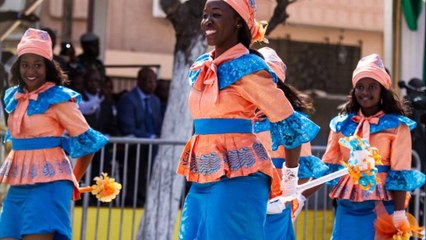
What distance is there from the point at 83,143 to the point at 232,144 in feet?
5.79

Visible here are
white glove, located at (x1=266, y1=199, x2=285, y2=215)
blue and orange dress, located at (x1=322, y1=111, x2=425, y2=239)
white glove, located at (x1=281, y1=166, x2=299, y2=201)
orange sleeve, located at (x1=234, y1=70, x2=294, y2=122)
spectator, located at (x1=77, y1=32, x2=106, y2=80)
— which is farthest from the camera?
spectator, located at (x1=77, y1=32, x2=106, y2=80)

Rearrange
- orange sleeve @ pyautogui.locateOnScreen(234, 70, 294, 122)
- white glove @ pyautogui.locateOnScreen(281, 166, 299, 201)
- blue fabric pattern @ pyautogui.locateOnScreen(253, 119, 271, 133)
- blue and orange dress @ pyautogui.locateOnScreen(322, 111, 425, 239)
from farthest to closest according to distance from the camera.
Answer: blue and orange dress @ pyautogui.locateOnScreen(322, 111, 425, 239) < blue fabric pattern @ pyautogui.locateOnScreen(253, 119, 271, 133) < white glove @ pyautogui.locateOnScreen(281, 166, 299, 201) < orange sleeve @ pyautogui.locateOnScreen(234, 70, 294, 122)

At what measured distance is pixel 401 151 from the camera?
7547 mm

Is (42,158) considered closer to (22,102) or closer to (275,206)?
(22,102)

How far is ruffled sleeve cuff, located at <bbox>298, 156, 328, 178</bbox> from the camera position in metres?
7.43

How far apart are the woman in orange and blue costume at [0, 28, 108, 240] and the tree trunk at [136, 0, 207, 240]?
2481 mm

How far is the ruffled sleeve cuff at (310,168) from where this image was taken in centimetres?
743

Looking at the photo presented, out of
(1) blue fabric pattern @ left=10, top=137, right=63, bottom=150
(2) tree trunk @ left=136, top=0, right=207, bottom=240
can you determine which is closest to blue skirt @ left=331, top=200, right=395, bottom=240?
(1) blue fabric pattern @ left=10, top=137, right=63, bottom=150

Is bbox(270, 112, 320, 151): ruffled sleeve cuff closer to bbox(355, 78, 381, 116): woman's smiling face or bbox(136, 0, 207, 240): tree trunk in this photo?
bbox(355, 78, 381, 116): woman's smiling face

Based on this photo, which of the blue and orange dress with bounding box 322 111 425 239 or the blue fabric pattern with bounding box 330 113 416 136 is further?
the blue fabric pattern with bounding box 330 113 416 136

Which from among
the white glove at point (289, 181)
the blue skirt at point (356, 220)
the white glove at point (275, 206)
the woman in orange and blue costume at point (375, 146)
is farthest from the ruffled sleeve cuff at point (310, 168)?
the white glove at point (289, 181)

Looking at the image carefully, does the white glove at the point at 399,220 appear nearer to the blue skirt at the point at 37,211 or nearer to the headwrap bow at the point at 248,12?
the headwrap bow at the point at 248,12

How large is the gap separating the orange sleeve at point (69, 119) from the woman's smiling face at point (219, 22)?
1.68 meters

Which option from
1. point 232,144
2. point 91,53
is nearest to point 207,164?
point 232,144
